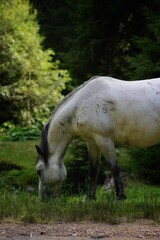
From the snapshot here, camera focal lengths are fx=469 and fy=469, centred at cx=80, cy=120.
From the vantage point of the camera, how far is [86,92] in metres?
6.40

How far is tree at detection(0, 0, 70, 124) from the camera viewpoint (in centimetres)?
1477

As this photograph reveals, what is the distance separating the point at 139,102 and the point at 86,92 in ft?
2.44

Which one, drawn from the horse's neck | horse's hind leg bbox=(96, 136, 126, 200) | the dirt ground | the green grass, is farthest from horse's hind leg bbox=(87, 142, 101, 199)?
the green grass

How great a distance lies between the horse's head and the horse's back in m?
0.70

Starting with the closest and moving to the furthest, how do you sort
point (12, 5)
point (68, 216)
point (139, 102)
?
point (68, 216), point (139, 102), point (12, 5)

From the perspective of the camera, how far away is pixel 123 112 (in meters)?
6.17

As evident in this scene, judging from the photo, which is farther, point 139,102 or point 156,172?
point 156,172

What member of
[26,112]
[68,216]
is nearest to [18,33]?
[26,112]

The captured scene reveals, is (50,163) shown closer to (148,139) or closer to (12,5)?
(148,139)

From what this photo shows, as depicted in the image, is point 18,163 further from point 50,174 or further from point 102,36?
point 50,174

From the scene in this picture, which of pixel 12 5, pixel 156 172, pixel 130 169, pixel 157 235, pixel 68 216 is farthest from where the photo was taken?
pixel 12 5

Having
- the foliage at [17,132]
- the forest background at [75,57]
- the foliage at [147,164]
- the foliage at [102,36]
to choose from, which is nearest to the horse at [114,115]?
the forest background at [75,57]

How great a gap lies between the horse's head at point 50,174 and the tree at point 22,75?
26.1 ft

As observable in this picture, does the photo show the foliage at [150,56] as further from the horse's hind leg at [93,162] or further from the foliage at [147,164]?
the horse's hind leg at [93,162]
